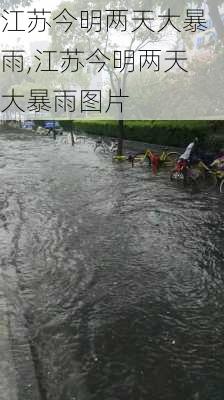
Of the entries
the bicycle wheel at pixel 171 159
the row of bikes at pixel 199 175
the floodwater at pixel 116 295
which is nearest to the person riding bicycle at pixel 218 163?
the row of bikes at pixel 199 175

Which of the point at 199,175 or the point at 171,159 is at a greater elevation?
the point at 171,159

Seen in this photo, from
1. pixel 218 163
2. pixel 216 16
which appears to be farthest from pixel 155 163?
pixel 216 16

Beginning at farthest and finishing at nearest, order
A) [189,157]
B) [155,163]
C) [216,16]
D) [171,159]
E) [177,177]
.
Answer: [171,159], [155,163], [216,16], [177,177], [189,157]

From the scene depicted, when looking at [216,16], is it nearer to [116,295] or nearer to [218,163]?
[218,163]

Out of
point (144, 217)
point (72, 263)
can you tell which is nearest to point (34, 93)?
point (144, 217)

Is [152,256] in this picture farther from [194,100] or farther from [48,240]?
[194,100]

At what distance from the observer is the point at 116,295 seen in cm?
520

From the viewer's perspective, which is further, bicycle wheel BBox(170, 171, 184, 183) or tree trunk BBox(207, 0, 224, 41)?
tree trunk BBox(207, 0, 224, 41)

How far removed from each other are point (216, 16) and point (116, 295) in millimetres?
11465

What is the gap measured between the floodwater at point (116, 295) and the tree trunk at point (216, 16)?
6.55m

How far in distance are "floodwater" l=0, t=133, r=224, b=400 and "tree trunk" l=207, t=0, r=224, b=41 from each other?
258 inches

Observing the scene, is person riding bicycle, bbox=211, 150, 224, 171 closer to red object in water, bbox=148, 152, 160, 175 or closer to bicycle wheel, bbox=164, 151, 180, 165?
red object in water, bbox=148, 152, 160, 175

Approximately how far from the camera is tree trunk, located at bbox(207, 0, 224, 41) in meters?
13.5

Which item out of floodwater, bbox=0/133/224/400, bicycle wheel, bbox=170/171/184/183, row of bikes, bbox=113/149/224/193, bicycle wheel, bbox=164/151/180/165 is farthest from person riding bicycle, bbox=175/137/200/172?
bicycle wheel, bbox=164/151/180/165
